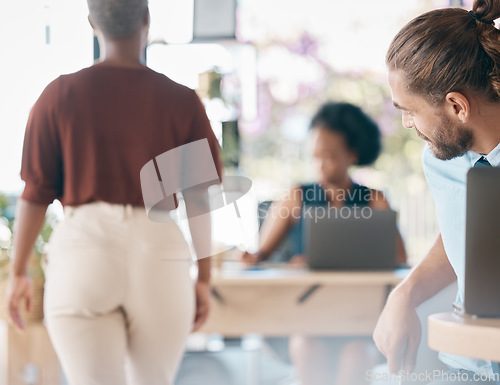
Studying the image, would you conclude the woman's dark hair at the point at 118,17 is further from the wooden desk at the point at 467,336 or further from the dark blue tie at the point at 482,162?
the wooden desk at the point at 467,336

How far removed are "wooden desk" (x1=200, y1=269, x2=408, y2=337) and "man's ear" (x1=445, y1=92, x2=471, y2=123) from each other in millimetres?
995

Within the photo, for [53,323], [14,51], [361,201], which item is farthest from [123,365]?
[361,201]

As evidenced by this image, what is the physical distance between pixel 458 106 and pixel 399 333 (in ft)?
1.13

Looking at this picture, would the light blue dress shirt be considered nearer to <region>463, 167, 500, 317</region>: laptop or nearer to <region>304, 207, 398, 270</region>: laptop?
<region>463, 167, 500, 317</region>: laptop

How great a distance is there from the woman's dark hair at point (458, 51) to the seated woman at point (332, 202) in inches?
43.4

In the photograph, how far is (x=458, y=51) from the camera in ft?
3.11

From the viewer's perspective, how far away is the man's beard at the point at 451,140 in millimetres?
983

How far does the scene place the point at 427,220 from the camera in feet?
9.25

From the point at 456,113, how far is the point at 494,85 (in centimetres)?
7

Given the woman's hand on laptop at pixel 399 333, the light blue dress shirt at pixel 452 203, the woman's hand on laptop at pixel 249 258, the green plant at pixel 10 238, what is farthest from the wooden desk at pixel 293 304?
the woman's hand on laptop at pixel 399 333

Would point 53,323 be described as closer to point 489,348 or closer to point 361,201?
point 489,348

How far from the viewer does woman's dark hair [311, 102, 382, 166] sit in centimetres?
243

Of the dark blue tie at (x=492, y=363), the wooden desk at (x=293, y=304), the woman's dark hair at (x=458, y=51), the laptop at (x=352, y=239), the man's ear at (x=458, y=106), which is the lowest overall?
the wooden desk at (x=293, y=304)

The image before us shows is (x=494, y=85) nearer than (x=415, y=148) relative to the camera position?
Yes
